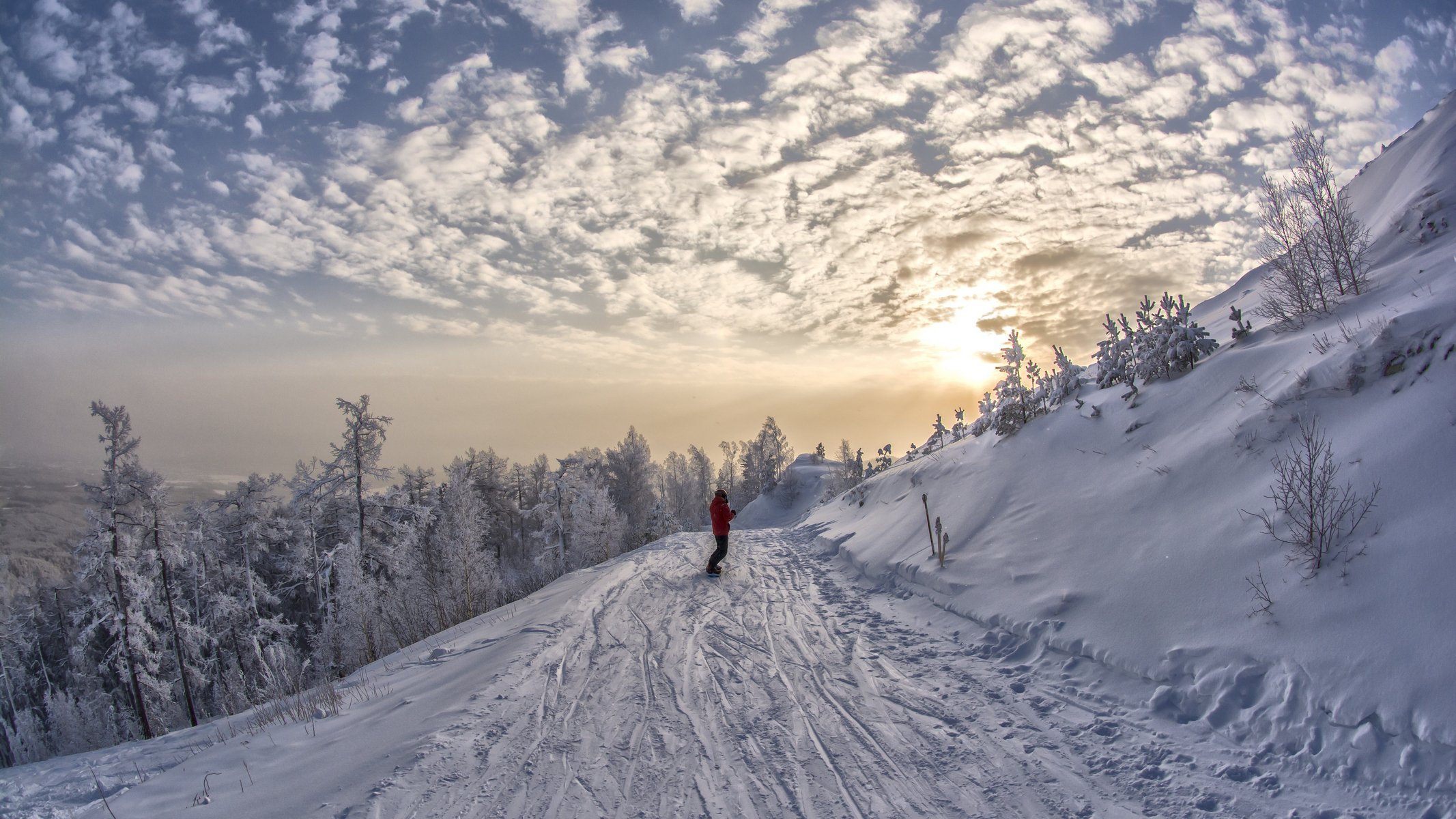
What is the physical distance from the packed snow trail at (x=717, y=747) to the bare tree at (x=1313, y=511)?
2099 millimetres

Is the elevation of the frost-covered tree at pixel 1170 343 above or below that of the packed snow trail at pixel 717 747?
above

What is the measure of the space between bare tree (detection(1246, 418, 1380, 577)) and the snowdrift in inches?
4.3

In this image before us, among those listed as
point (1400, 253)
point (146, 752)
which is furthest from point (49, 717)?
point (1400, 253)

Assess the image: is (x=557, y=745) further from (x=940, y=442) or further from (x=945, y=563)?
(x=940, y=442)

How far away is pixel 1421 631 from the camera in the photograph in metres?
3.99

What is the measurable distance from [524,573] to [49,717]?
25.0 m

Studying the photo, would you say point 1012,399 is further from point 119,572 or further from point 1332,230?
point 119,572

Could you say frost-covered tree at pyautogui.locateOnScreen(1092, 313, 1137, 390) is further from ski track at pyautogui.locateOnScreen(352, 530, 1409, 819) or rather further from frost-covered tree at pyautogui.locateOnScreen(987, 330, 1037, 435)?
ski track at pyautogui.locateOnScreen(352, 530, 1409, 819)

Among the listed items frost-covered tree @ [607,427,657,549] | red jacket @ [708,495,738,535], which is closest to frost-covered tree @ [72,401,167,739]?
red jacket @ [708,495,738,535]

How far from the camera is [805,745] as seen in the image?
4.59m

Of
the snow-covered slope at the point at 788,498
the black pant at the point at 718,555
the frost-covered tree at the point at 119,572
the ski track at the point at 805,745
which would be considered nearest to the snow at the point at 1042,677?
the ski track at the point at 805,745

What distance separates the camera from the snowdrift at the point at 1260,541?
13.1 feet

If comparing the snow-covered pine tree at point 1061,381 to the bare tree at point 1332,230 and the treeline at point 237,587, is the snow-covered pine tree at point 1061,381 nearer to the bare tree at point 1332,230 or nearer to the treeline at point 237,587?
the bare tree at point 1332,230

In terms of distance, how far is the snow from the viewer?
12.5ft
